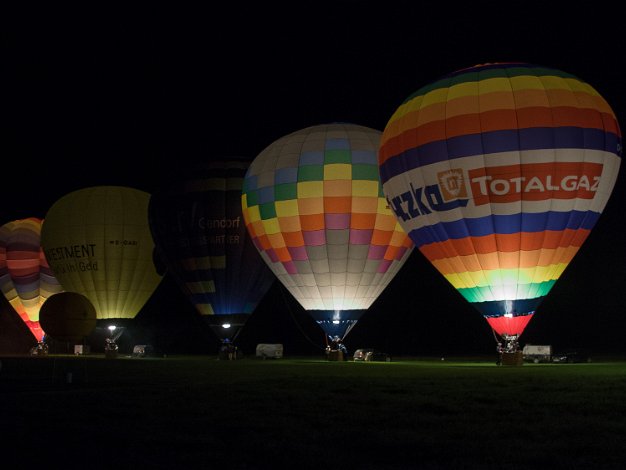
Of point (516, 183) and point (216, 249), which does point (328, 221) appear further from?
point (516, 183)

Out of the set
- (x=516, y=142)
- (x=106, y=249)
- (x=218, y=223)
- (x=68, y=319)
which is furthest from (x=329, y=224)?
(x=106, y=249)

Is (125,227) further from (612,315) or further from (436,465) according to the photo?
(436,465)

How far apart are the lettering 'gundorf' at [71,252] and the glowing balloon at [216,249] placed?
5929 millimetres

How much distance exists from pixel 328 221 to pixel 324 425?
63.1 ft

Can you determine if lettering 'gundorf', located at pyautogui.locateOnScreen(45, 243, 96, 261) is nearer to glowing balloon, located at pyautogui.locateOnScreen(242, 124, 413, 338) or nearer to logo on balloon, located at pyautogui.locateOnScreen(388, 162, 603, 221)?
glowing balloon, located at pyautogui.locateOnScreen(242, 124, 413, 338)

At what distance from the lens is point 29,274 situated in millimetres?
46594

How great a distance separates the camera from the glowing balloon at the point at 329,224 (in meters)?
29.3

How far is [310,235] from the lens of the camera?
29.4 metres

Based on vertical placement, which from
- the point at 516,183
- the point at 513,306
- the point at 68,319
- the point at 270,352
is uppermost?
the point at 516,183

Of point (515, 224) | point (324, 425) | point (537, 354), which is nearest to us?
point (324, 425)

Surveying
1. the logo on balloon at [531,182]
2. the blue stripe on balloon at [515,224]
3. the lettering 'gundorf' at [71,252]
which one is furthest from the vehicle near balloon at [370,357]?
the lettering 'gundorf' at [71,252]

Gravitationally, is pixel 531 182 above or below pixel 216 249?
above

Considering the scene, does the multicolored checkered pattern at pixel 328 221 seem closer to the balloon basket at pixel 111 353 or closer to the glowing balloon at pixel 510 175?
the glowing balloon at pixel 510 175

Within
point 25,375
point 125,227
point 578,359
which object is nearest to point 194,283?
point 125,227
